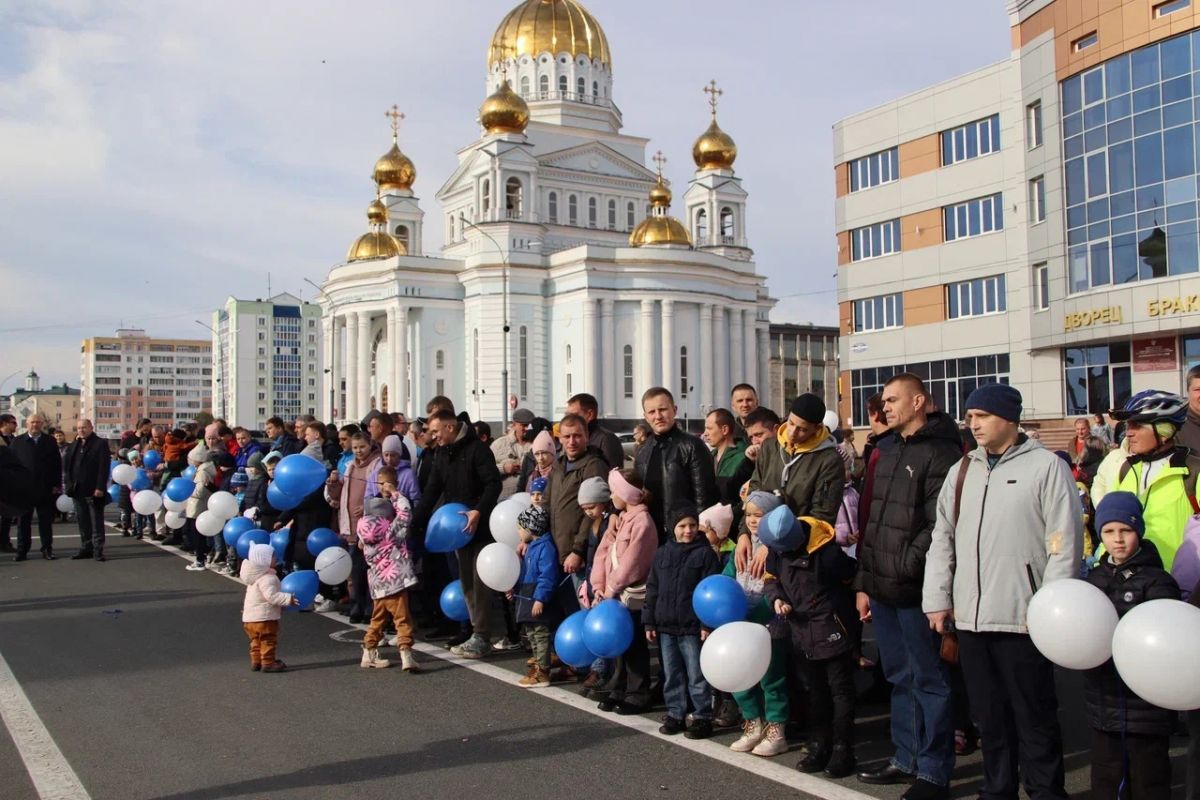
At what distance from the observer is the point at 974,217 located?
116 ft

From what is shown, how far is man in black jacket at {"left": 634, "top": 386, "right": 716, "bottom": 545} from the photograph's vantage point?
761 centimetres

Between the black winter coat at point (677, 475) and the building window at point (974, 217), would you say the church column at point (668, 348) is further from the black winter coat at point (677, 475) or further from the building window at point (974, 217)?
the black winter coat at point (677, 475)

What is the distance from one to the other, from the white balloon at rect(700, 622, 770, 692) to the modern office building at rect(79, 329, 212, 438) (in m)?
173

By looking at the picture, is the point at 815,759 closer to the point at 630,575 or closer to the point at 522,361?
the point at 630,575

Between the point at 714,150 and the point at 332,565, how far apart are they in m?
61.5

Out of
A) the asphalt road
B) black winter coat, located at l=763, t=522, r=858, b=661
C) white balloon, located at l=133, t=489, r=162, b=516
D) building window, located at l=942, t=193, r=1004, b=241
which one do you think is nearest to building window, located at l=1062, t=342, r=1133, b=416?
building window, located at l=942, t=193, r=1004, b=241

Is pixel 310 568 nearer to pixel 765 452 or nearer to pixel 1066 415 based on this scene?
pixel 765 452

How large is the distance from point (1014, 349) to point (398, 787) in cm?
3160

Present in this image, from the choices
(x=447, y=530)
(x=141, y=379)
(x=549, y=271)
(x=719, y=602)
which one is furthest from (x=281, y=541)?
(x=141, y=379)

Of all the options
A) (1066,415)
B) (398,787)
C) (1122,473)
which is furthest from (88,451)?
(1066,415)

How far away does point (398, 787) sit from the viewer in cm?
577

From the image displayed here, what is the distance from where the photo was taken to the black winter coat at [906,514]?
5695 millimetres

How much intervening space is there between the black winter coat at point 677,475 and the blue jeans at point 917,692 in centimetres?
187

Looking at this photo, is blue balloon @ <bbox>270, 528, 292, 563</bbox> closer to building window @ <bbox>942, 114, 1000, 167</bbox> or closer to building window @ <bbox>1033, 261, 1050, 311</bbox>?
building window @ <bbox>1033, 261, 1050, 311</bbox>
